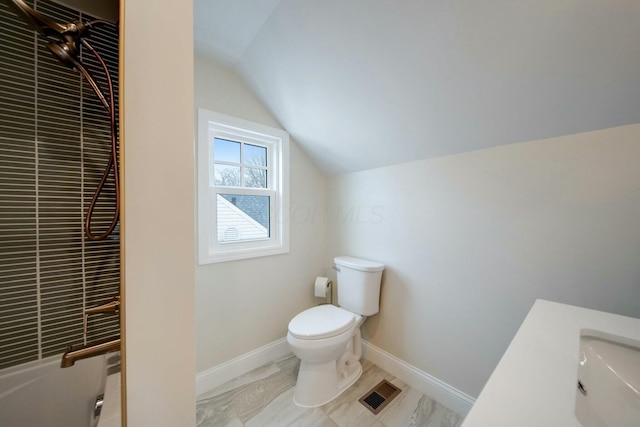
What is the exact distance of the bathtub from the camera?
2.78 ft

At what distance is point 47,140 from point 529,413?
1.75 m

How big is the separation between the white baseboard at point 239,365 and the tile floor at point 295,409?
41 mm

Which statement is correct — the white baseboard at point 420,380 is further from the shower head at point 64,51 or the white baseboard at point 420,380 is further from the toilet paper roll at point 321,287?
the shower head at point 64,51

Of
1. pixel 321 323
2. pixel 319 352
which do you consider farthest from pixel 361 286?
pixel 319 352

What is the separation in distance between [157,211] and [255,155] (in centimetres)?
136

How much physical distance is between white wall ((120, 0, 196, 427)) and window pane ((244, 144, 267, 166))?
1200mm

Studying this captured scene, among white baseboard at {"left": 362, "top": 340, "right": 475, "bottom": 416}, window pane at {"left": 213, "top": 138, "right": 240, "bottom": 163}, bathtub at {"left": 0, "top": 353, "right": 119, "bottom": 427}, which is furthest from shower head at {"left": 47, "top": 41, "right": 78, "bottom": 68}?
white baseboard at {"left": 362, "top": 340, "right": 475, "bottom": 416}

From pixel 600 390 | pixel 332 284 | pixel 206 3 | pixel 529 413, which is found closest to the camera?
pixel 529 413

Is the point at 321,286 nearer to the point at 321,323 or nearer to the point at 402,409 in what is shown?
the point at 321,323

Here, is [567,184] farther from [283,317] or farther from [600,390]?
[283,317]

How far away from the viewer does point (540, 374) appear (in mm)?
497

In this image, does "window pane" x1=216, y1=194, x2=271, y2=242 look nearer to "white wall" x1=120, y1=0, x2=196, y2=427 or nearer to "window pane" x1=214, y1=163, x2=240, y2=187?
"window pane" x1=214, y1=163, x2=240, y2=187

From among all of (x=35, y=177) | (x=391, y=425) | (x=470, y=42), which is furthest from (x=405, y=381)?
(x=35, y=177)

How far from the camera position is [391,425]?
4.11ft
